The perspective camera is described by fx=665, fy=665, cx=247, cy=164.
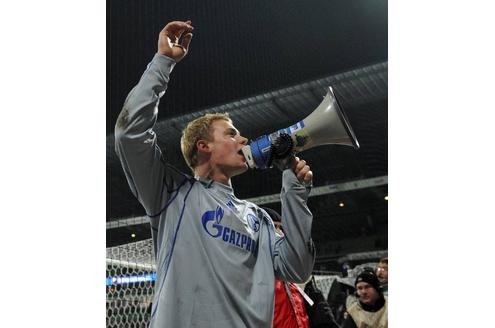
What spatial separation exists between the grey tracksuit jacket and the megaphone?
0.05 meters

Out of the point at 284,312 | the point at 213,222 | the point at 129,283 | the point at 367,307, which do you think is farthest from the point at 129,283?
the point at 213,222

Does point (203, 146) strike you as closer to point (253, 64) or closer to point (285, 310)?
point (285, 310)

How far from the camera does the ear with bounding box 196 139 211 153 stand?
1.31 m

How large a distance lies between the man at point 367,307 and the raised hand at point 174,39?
166 centimetres

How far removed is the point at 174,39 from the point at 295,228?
41 centimetres

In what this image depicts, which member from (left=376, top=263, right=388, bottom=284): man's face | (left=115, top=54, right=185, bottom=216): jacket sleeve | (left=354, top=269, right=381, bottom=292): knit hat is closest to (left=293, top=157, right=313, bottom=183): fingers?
(left=115, top=54, right=185, bottom=216): jacket sleeve

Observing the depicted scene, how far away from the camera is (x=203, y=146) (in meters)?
1.32

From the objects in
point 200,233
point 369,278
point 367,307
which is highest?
point 200,233

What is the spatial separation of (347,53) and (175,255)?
3.47m

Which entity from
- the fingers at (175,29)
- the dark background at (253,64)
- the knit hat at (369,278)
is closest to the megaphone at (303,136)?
the fingers at (175,29)

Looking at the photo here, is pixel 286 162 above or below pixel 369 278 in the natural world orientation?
above

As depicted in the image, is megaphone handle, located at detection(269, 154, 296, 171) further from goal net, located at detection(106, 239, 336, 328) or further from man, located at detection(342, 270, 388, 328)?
goal net, located at detection(106, 239, 336, 328)
